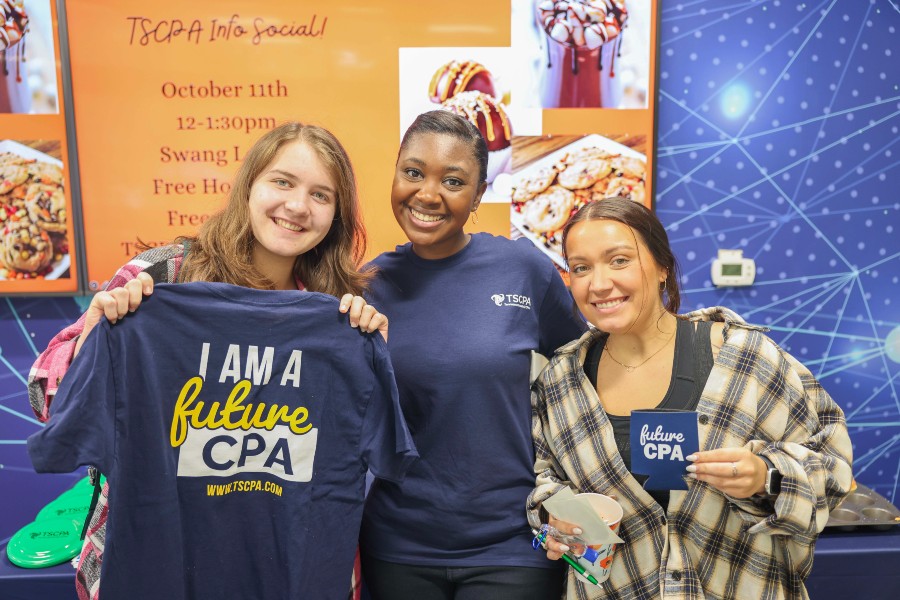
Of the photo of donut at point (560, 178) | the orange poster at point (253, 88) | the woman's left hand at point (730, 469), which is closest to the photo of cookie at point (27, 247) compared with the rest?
the orange poster at point (253, 88)

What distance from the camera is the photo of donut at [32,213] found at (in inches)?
103

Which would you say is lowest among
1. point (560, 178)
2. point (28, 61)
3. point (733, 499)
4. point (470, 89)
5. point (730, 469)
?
point (733, 499)

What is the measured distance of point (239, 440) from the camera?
1428 millimetres

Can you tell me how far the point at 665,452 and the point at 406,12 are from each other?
2.18 meters

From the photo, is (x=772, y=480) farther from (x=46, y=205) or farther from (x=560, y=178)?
(x=46, y=205)

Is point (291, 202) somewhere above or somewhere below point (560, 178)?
below

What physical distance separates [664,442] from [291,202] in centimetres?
106

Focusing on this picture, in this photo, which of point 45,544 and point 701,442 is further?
point 45,544

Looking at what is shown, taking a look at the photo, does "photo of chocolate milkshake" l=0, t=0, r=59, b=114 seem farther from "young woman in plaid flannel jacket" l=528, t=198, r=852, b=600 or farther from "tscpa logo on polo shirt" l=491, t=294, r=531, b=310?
"young woman in plaid flannel jacket" l=528, t=198, r=852, b=600

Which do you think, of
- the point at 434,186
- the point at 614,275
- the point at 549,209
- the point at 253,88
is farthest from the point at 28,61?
the point at 614,275

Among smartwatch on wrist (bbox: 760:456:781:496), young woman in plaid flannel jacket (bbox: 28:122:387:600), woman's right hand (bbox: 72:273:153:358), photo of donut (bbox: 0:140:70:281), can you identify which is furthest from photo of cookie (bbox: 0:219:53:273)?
smartwatch on wrist (bbox: 760:456:781:496)

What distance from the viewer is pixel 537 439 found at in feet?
5.44

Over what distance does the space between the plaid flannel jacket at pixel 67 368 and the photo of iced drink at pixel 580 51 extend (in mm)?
1860

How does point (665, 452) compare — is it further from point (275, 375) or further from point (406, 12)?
point (406, 12)
